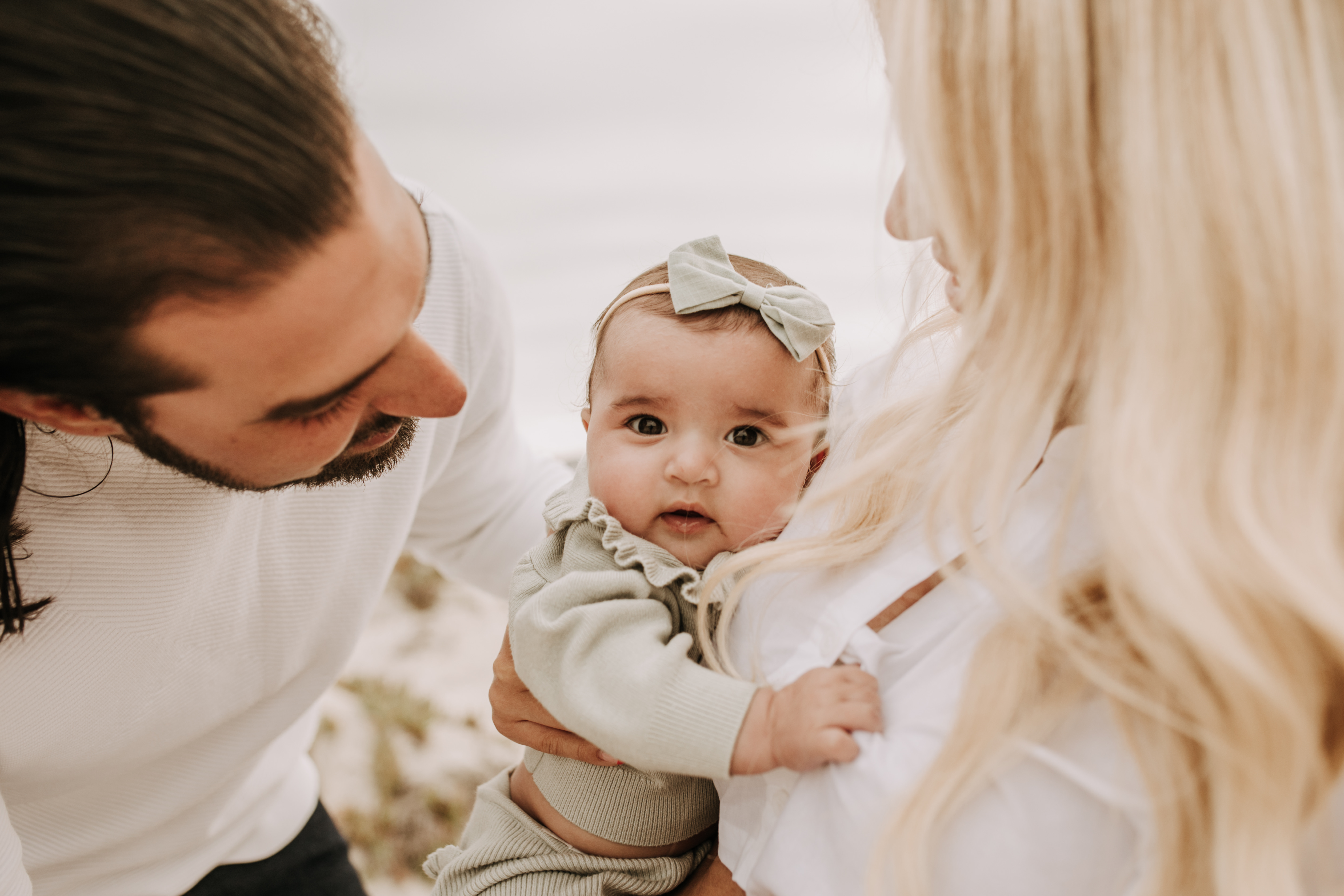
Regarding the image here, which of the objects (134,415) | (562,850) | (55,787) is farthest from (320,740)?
(134,415)

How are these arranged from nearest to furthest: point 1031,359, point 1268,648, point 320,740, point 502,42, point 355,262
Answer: point 1268,648 → point 1031,359 → point 355,262 → point 320,740 → point 502,42

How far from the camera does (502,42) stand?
297 centimetres

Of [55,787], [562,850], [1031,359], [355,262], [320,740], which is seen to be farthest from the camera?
[320,740]

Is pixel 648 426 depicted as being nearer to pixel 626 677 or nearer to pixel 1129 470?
pixel 626 677

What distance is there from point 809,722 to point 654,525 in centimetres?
36

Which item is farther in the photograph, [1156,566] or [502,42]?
[502,42]

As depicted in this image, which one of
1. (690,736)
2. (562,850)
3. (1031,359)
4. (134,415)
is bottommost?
(562,850)

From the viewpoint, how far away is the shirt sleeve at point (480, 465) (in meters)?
1.56

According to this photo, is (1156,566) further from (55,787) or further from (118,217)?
(55,787)

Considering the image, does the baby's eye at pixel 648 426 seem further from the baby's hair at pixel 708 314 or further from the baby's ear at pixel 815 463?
the baby's ear at pixel 815 463

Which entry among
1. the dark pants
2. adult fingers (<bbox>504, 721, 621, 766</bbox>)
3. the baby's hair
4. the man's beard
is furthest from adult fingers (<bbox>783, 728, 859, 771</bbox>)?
the dark pants

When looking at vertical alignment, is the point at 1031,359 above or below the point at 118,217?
→ above

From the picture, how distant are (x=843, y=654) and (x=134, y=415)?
78 centimetres

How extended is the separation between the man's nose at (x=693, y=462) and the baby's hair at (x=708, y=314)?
5.6 inches
